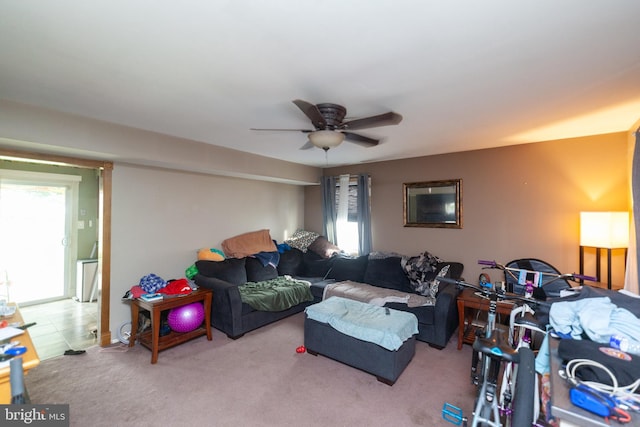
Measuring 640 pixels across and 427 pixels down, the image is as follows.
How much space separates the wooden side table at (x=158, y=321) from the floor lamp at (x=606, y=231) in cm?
400

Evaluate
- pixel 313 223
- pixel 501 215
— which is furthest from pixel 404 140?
pixel 313 223

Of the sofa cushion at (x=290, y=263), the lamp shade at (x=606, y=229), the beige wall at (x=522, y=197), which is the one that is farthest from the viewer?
the sofa cushion at (x=290, y=263)

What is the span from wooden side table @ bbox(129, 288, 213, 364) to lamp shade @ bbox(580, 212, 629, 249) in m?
4.00

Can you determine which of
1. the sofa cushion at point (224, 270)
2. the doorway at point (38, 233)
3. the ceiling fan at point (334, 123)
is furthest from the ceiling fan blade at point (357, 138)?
the doorway at point (38, 233)

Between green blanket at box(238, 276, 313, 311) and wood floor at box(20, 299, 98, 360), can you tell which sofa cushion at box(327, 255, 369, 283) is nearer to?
green blanket at box(238, 276, 313, 311)

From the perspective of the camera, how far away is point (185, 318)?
9.87 feet

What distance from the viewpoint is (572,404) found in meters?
0.87

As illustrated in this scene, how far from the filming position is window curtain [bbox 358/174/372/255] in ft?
15.1

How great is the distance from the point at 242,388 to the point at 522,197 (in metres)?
3.70

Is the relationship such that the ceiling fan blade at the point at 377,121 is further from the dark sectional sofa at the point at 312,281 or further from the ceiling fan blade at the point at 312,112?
the dark sectional sofa at the point at 312,281

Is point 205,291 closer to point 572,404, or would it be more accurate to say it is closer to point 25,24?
point 25,24

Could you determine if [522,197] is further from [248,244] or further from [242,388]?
[248,244]

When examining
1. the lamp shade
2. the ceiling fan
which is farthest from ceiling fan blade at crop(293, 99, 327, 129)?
the lamp shade

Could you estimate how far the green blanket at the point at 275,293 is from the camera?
3.38m
